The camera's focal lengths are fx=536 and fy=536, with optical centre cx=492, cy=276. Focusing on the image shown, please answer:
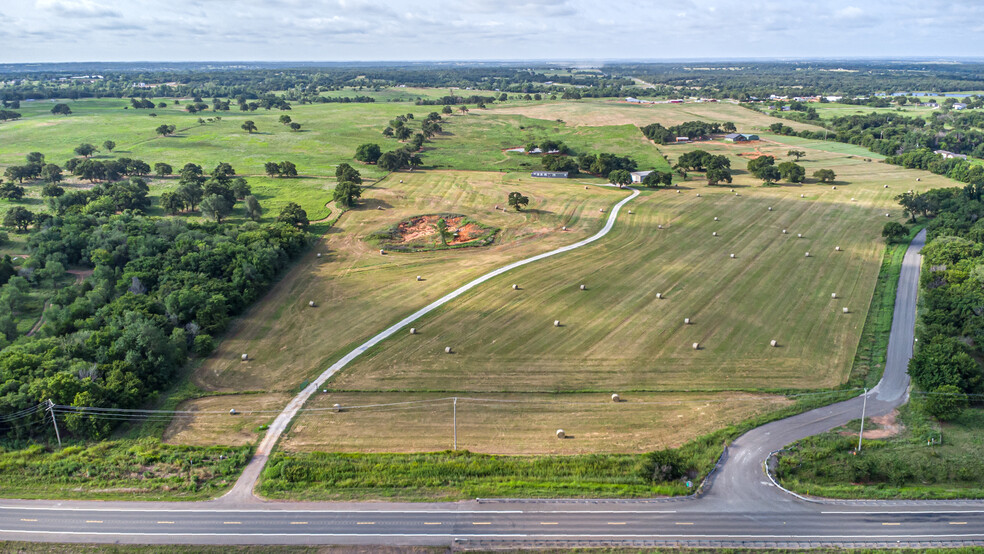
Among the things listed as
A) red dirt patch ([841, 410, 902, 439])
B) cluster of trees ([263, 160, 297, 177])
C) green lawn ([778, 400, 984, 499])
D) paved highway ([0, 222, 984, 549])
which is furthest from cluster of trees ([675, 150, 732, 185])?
paved highway ([0, 222, 984, 549])

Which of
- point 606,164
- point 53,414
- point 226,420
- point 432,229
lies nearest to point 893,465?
point 226,420

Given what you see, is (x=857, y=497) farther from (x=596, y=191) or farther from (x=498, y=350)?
(x=596, y=191)

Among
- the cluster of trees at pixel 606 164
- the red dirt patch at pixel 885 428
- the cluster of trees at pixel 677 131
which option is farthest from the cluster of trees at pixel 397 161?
the red dirt patch at pixel 885 428

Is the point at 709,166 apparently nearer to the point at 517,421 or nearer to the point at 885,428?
the point at 885,428

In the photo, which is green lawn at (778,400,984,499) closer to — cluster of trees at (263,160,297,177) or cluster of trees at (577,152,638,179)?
cluster of trees at (577,152,638,179)

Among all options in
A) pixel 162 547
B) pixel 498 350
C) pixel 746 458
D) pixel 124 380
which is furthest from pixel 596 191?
pixel 162 547

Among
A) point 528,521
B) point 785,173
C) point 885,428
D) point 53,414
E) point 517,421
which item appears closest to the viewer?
point 528,521
